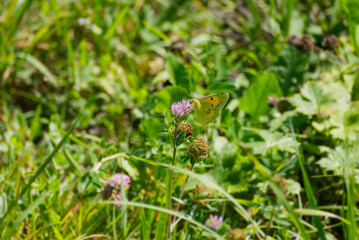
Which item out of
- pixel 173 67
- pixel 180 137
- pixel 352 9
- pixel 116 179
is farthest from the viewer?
pixel 352 9

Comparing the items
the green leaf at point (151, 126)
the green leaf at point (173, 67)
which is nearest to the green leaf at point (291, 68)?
the green leaf at point (173, 67)

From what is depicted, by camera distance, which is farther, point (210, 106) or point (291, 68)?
point (291, 68)

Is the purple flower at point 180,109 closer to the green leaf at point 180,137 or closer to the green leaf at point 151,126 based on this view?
the green leaf at point 180,137

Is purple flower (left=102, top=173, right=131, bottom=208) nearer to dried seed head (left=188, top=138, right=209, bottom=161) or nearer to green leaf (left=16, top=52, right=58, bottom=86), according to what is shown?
dried seed head (left=188, top=138, right=209, bottom=161)

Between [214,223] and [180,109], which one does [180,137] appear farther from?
[214,223]

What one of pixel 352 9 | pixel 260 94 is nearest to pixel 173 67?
pixel 260 94

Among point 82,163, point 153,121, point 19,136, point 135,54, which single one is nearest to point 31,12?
point 135,54

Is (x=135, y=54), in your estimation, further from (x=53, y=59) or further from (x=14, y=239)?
(x=14, y=239)
